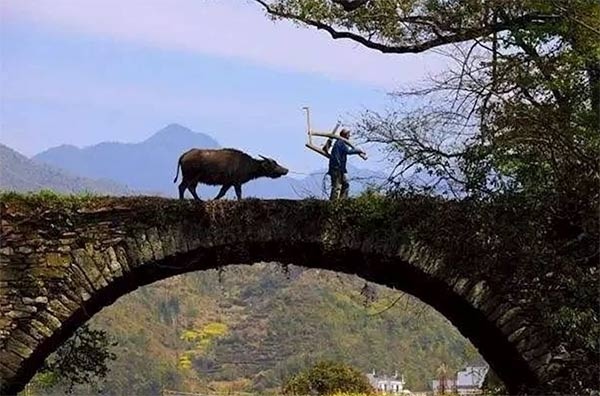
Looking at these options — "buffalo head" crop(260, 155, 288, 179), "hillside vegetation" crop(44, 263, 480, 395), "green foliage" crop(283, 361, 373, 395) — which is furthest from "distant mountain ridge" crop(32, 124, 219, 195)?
"buffalo head" crop(260, 155, 288, 179)

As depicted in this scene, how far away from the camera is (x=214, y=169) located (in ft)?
34.2

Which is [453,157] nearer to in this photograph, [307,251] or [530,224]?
[530,224]

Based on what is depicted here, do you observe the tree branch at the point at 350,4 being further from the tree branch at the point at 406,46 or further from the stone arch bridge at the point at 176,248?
the stone arch bridge at the point at 176,248

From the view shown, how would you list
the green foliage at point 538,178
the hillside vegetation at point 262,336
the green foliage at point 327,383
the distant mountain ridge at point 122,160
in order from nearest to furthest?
the green foliage at point 538,178
the green foliage at point 327,383
the hillside vegetation at point 262,336
the distant mountain ridge at point 122,160

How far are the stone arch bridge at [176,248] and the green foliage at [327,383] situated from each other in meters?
6.85

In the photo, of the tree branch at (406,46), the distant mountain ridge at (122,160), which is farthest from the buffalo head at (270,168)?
the distant mountain ridge at (122,160)

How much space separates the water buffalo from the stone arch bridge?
1.04ft

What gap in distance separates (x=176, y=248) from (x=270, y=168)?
1.36m

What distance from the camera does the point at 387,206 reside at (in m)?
10.2

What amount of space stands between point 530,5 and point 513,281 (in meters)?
2.57

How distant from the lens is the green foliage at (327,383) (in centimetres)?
1698

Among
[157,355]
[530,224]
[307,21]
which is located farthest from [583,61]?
[157,355]

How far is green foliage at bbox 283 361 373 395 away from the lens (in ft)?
55.7

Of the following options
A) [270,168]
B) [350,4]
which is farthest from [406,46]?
[270,168]
